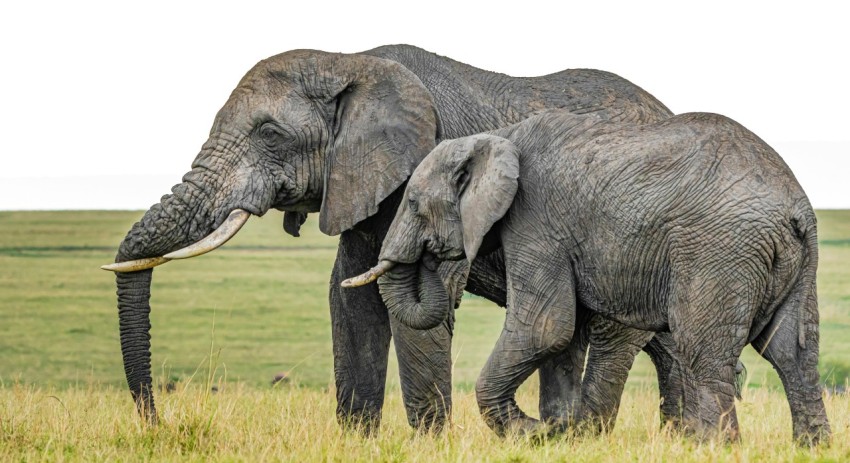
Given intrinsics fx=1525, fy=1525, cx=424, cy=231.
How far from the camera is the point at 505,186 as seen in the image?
32.6 feet

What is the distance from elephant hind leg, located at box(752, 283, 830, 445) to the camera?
9633mm

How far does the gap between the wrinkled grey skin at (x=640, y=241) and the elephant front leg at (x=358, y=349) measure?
5.61ft

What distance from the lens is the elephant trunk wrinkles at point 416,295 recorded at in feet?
34.1

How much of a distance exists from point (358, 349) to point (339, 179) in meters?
1.60

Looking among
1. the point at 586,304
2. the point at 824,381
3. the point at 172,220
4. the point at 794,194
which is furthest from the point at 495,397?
the point at 824,381

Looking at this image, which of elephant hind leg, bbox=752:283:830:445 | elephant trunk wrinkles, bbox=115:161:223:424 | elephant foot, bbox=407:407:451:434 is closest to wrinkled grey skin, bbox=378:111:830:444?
elephant hind leg, bbox=752:283:830:445

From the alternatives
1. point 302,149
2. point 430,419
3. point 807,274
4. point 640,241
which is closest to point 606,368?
point 430,419

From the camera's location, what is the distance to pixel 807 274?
9.63 meters

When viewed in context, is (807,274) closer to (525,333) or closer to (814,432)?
(814,432)

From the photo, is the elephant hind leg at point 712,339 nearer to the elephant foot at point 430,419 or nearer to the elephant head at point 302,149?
the elephant foot at point 430,419

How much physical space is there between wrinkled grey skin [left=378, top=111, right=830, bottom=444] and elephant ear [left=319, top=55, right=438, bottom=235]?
3.31 ft

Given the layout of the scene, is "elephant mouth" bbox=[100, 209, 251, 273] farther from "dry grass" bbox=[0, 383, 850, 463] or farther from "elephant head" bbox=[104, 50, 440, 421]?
"dry grass" bbox=[0, 383, 850, 463]

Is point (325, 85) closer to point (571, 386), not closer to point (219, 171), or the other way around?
point (219, 171)

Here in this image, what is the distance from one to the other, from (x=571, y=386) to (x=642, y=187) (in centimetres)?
210
